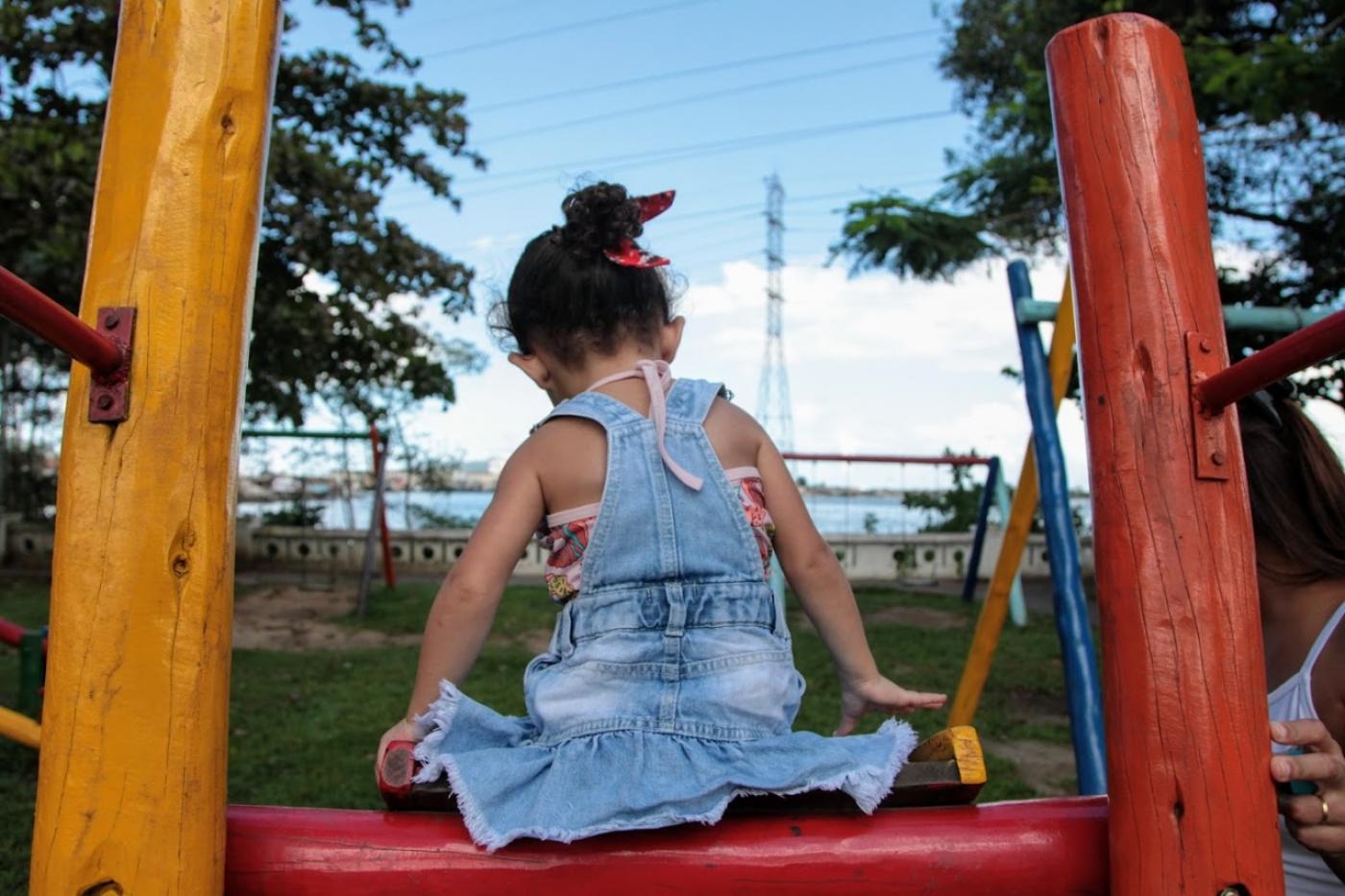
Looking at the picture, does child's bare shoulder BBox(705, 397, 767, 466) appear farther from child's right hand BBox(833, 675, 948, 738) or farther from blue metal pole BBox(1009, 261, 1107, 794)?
blue metal pole BBox(1009, 261, 1107, 794)

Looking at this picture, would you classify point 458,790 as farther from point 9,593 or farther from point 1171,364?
point 9,593

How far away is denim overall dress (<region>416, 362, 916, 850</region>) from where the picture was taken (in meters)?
1.15

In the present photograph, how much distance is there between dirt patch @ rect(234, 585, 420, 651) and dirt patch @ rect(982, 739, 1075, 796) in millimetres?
3718

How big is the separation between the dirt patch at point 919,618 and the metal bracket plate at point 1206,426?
5.66 metres

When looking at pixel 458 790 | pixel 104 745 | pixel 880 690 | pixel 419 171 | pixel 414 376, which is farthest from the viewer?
pixel 414 376

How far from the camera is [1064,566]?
2.74 m

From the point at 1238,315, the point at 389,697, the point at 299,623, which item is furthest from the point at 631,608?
the point at 299,623

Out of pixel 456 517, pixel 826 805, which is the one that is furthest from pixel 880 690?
pixel 456 517

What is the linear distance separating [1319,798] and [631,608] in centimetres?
81

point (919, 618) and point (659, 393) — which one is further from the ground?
point (659, 393)

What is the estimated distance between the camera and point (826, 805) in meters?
1.19

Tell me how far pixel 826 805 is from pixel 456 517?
1030cm

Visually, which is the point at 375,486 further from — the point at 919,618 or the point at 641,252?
the point at 641,252

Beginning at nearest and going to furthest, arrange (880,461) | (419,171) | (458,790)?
(458,790) → (419,171) → (880,461)
